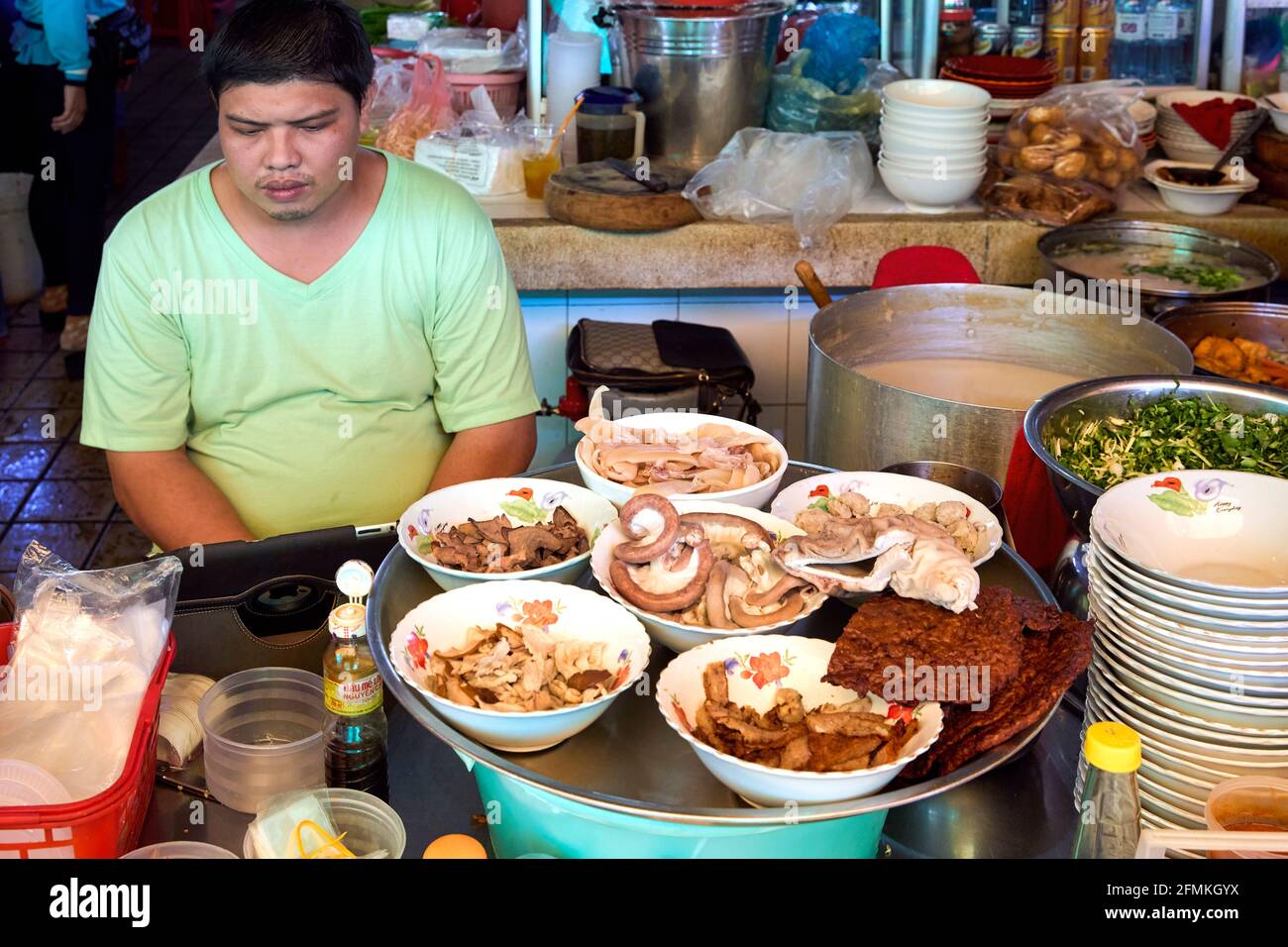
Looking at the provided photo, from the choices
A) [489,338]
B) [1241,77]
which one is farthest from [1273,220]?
[489,338]

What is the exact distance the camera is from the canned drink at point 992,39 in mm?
4219

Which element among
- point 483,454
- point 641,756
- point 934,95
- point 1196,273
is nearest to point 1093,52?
point 934,95

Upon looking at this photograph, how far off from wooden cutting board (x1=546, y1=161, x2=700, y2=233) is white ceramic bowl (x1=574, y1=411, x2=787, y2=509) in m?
1.58

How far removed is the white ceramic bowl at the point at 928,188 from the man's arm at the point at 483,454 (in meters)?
1.56

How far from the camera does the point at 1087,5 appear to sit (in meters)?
4.27

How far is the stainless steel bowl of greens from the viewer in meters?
1.92

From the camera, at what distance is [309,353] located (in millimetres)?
2432

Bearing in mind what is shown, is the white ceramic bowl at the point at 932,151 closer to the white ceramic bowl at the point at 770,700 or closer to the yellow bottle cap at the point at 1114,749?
the white ceramic bowl at the point at 770,700

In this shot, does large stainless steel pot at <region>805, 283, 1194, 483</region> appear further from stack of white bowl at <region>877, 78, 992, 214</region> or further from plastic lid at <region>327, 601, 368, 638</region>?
stack of white bowl at <region>877, 78, 992, 214</region>

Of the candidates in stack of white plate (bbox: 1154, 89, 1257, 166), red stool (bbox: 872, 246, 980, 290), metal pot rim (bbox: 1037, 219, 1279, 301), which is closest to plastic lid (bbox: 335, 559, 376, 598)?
red stool (bbox: 872, 246, 980, 290)

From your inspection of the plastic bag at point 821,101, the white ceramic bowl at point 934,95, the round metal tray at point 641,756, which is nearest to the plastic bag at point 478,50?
the plastic bag at point 821,101

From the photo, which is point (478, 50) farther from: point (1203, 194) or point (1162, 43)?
point (1162, 43)

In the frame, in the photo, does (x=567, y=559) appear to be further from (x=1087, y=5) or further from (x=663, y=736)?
(x=1087, y=5)

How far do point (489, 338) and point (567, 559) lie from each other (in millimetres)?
934
